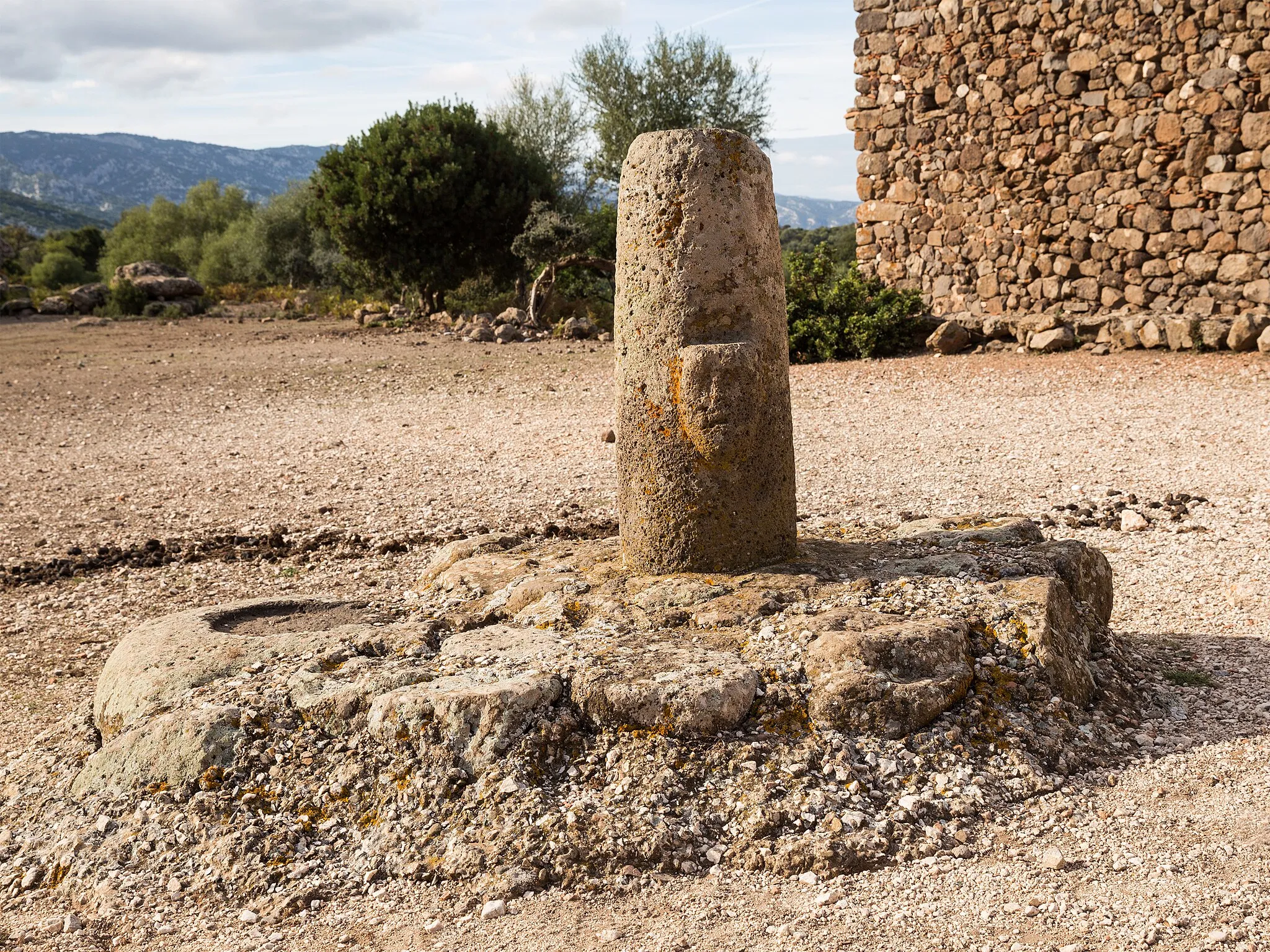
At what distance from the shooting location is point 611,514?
7.33 meters

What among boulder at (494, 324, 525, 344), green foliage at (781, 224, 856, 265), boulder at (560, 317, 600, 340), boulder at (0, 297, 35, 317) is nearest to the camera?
boulder at (560, 317, 600, 340)

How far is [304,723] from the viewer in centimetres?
369

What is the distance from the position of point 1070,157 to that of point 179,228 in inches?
1395

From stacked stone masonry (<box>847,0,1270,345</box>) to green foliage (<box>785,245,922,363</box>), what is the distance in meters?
0.88

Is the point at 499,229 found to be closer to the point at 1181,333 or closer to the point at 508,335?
the point at 508,335

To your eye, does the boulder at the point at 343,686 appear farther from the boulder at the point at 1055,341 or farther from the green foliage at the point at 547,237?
the green foliage at the point at 547,237

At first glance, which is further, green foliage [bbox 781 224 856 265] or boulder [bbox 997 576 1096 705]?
green foliage [bbox 781 224 856 265]

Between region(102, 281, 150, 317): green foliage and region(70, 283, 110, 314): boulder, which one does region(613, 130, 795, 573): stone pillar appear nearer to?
region(102, 281, 150, 317): green foliage

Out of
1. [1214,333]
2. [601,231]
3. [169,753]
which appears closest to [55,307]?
[601,231]

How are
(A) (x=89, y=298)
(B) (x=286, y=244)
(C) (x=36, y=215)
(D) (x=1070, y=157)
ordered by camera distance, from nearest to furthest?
(D) (x=1070, y=157), (A) (x=89, y=298), (B) (x=286, y=244), (C) (x=36, y=215)

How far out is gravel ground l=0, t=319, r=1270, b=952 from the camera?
2986 millimetres

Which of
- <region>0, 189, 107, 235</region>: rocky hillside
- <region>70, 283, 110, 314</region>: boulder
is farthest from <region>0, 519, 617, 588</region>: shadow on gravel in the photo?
<region>0, 189, 107, 235</region>: rocky hillside

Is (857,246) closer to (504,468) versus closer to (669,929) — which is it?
(504,468)

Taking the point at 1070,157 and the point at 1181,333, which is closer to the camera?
the point at 1181,333
